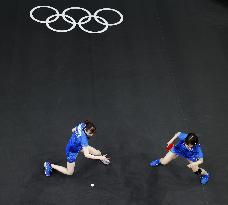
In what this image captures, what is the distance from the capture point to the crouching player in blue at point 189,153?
30.2ft

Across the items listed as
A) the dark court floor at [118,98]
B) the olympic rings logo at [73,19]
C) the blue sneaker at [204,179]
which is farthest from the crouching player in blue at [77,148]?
the olympic rings logo at [73,19]

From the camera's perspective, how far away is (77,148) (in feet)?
30.9

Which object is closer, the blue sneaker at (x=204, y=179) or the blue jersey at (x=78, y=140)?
the blue jersey at (x=78, y=140)

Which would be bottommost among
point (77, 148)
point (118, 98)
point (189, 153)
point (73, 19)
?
point (189, 153)

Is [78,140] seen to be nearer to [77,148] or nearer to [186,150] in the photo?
[77,148]

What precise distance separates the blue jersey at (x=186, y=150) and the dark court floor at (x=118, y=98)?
804 millimetres

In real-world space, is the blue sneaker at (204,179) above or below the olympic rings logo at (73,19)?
below

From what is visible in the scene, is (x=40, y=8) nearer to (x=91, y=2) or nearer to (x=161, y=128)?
(x=91, y=2)

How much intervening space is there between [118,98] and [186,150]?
3.01 metres

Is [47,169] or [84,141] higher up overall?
[84,141]

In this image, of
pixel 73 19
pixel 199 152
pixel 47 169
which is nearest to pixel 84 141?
pixel 47 169

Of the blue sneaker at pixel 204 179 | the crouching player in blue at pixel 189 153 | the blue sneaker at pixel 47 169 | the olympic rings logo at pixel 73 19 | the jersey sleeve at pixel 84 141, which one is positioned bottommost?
the blue sneaker at pixel 204 179

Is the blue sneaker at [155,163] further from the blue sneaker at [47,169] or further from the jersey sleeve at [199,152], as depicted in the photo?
the blue sneaker at [47,169]

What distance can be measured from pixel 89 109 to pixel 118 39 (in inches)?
121
